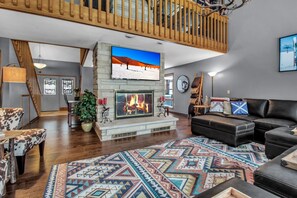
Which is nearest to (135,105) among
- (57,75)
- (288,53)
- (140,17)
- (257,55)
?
(140,17)

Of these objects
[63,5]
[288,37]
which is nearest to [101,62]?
[63,5]

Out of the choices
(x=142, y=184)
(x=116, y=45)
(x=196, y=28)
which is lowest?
(x=142, y=184)

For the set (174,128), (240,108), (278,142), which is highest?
(240,108)

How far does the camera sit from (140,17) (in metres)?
3.59

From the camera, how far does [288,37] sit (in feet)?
11.9

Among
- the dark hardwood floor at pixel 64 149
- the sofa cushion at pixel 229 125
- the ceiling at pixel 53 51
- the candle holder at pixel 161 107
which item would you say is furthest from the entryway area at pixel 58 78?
the sofa cushion at pixel 229 125

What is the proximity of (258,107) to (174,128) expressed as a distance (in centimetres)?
215

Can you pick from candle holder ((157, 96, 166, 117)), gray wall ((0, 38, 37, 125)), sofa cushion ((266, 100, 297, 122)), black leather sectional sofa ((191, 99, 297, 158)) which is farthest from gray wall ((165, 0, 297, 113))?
gray wall ((0, 38, 37, 125))

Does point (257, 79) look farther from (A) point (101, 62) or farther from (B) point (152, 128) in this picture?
(A) point (101, 62)

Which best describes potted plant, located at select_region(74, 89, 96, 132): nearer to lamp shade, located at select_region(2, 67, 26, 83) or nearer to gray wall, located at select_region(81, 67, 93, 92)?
lamp shade, located at select_region(2, 67, 26, 83)

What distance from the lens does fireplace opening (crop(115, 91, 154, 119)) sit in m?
4.16

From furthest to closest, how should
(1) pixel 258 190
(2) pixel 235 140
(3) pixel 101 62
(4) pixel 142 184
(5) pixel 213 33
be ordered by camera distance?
(5) pixel 213 33
(3) pixel 101 62
(2) pixel 235 140
(4) pixel 142 184
(1) pixel 258 190

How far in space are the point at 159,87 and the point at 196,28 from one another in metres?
1.90

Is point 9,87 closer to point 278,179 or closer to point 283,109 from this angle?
point 278,179
